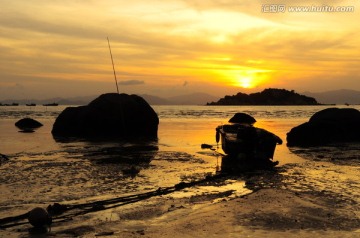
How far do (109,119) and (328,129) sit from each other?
55.8ft

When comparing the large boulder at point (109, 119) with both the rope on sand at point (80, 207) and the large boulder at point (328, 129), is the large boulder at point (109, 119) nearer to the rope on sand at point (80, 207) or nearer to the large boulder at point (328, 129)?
the large boulder at point (328, 129)

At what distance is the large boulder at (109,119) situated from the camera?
30.2 m

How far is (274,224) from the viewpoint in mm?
7734

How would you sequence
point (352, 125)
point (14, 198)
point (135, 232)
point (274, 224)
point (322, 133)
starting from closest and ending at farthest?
1. point (135, 232)
2. point (274, 224)
3. point (14, 198)
4. point (322, 133)
5. point (352, 125)

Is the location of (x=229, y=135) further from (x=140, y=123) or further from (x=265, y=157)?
(x=140, y=123)

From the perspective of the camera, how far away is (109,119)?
99.1 ft

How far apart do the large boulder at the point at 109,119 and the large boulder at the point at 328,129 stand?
11.6 meters

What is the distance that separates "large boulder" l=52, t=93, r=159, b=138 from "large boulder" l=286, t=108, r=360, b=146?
1158 cm

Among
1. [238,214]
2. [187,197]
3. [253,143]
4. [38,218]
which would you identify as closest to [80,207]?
[38,218]

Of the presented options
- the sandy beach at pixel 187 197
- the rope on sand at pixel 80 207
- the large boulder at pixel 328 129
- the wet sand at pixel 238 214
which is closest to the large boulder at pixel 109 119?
the large boulder at pixel 328 129

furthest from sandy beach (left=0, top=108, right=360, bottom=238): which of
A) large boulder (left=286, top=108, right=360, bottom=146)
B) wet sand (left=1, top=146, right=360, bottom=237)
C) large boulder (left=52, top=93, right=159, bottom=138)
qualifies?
large boulder (left=52, top=93, right=159, bottom=138)

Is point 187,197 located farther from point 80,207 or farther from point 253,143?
point 253,143

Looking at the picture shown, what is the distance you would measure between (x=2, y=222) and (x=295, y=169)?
11029mm

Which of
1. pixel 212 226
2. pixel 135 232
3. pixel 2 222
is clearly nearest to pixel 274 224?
pixel 212 226
